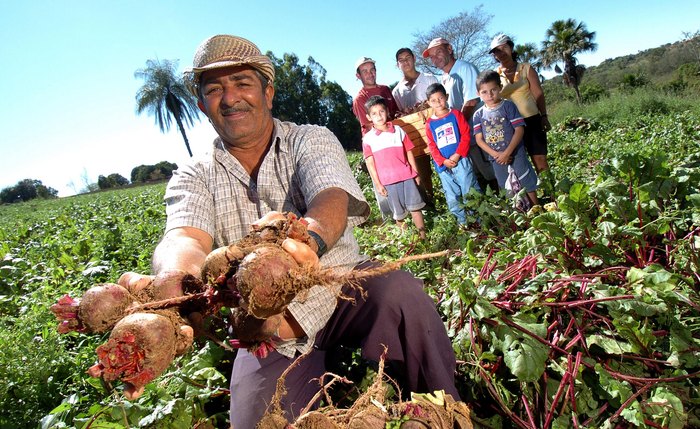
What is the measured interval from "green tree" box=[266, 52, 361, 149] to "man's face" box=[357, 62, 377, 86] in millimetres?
29878

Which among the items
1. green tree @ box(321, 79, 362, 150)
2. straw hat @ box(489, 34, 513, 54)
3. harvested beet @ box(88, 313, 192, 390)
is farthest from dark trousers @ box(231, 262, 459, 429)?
green tree @ box(321, 79, 362, 150)

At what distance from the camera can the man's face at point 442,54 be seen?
4.82m

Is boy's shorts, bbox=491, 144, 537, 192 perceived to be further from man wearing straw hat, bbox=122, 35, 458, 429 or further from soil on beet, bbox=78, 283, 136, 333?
soil on beet, bbox=78, 283, 136, 333

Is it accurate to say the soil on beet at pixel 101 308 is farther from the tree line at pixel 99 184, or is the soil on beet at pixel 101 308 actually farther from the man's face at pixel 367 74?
the tree line at pixel 99 184

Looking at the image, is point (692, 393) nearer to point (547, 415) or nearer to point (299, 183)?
point (547, 415)

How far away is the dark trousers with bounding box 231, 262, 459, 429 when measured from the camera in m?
1.68

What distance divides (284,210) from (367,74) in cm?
370

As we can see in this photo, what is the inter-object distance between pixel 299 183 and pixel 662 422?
190 cm

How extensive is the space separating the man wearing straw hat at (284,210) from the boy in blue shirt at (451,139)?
2.74 metres

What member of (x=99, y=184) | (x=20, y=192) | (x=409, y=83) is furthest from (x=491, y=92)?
(x=20, y=192)

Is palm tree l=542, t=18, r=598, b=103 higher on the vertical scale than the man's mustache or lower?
higher

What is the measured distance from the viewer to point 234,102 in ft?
6.21

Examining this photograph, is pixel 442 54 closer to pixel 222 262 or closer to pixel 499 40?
pixel 499 40

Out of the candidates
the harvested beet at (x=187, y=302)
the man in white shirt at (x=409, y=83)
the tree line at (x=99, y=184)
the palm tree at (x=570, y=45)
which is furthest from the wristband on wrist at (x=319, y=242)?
the tree line at (x=99, y=184)
